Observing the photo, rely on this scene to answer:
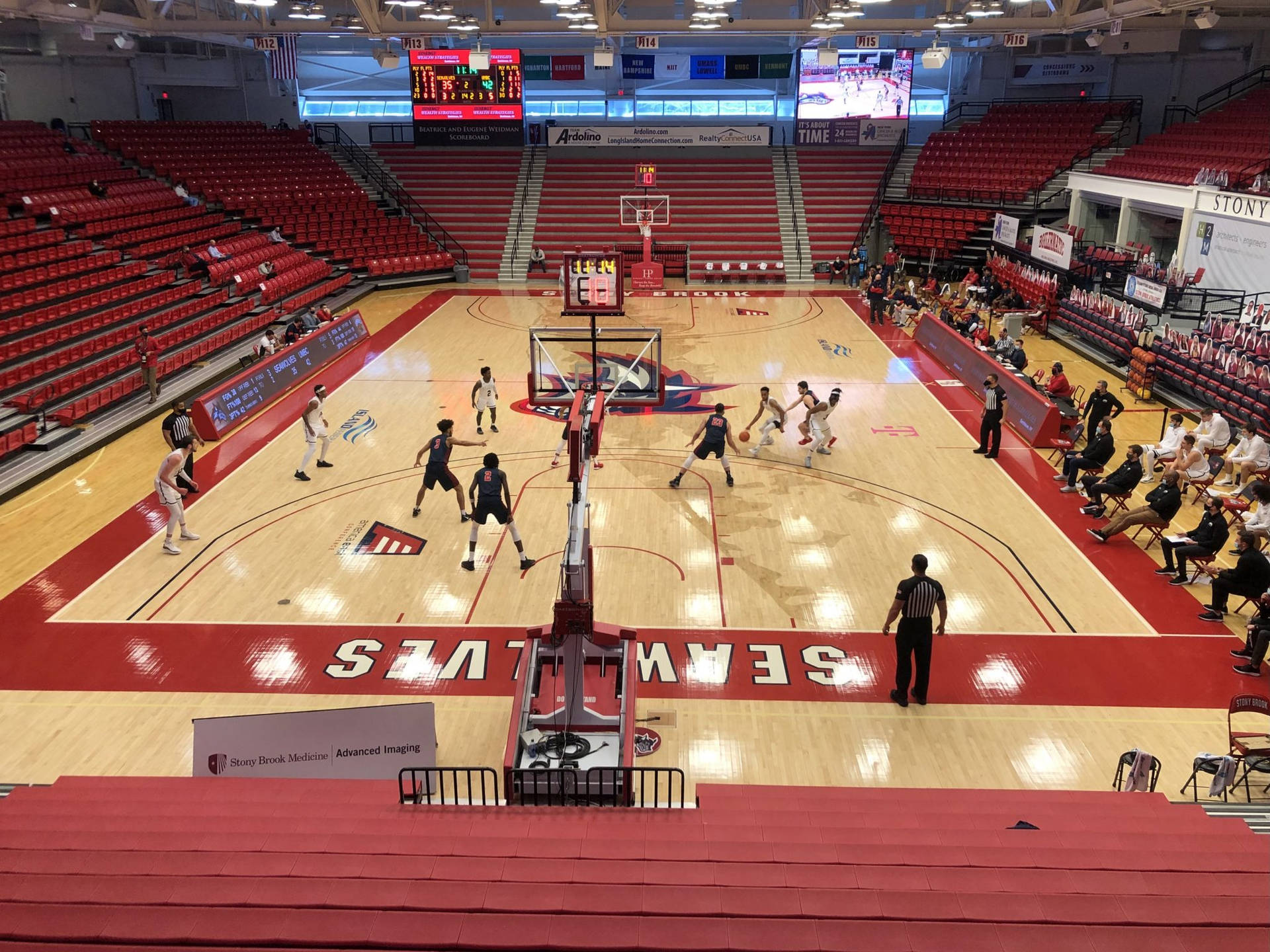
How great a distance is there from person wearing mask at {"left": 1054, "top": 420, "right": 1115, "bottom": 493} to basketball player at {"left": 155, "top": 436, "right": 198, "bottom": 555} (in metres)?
13.1

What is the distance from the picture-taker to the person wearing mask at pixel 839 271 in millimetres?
34562

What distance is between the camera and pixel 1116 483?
1375cm

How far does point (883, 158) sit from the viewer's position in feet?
129

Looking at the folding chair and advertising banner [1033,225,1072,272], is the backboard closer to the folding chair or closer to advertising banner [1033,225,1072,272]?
the folding chair

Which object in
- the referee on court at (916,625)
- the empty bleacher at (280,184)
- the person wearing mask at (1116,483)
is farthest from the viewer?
the empty bleacher at (280,184)

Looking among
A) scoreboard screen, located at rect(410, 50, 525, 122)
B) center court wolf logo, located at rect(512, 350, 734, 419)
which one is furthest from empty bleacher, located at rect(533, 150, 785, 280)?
center court wolf logo, located at rect(512, 350, 734, 419)

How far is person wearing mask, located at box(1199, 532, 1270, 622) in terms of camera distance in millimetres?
10586

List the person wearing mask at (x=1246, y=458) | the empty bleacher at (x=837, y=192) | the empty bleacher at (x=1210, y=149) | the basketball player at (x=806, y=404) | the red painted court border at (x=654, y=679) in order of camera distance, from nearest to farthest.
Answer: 1. the red painted court border at (x=654, y=679)
2. the person wearing mask at (x=1246, y=458)
3. the basketball player at (x=806, y=404)
4. the empty bleacher at (x=1210, y=149)
5. the empty bleacher at (x=837, y=192)

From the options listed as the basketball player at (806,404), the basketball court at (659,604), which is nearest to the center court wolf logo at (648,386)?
the basketball court at (659,604)

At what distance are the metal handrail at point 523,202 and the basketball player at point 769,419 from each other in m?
20.2

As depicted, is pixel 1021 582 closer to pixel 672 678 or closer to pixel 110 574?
pixel 672 678

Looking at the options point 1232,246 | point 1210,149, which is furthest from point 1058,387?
point 1210,149

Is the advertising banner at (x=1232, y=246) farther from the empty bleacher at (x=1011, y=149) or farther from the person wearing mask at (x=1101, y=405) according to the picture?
the person wearing mask at (x=1101, y=405)

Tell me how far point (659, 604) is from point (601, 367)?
1044cm
